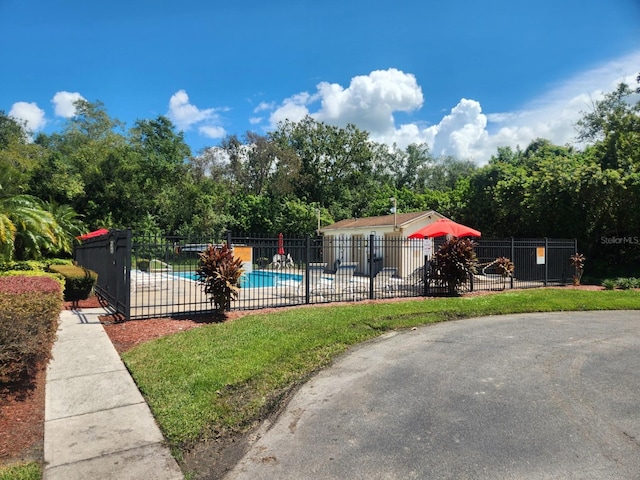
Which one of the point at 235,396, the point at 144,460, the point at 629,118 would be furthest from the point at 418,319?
the point at 629,118

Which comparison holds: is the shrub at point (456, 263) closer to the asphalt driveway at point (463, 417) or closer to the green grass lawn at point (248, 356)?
the green grass lawn at point (248, 356)

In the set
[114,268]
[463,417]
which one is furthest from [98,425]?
[114,268]

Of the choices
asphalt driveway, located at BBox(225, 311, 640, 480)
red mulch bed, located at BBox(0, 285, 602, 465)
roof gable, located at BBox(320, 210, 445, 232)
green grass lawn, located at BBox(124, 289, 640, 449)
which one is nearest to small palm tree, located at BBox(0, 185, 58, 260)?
red mulch bed, located at BBox(0, 285, 602, 465)

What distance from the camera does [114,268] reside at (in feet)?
32.3

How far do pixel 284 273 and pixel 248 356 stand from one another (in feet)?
26.3

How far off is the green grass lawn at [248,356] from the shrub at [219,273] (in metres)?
0.76

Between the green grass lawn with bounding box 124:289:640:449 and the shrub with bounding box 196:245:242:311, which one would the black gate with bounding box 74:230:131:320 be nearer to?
the shrub with bounding box 196:245:242:311

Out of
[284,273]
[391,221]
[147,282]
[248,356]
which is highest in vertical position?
[391,221]

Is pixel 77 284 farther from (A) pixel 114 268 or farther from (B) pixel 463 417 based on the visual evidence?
(B) pixel 463 417

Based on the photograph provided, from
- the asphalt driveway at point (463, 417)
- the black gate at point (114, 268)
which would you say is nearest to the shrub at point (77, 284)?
the black gate at point (114, 268)

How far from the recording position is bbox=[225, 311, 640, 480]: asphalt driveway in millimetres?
3371

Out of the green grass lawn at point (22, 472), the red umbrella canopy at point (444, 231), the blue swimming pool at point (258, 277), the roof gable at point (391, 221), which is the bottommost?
the green grass lawn at point (22, 472)

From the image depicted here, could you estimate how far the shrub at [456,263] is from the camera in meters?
12.7

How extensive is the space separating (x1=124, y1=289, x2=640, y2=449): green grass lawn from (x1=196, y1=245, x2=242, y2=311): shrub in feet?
2.48
